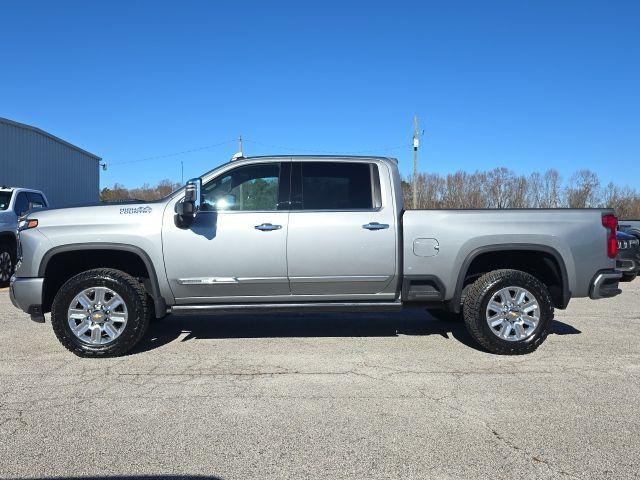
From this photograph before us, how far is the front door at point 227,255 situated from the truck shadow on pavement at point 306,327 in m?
0.97

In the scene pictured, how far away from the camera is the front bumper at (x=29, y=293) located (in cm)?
496

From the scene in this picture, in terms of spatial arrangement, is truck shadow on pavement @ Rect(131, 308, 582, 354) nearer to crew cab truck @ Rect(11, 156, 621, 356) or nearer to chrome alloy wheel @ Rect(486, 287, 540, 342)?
chrome alloy wheel @ Rect(486, 287, 540, 342)

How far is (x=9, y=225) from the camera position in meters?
9.98

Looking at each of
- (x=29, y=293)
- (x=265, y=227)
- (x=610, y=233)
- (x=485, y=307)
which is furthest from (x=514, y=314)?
(x=29, y=293)

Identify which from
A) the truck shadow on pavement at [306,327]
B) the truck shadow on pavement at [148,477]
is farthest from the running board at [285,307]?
the truck shadow on pavement at [148,477]

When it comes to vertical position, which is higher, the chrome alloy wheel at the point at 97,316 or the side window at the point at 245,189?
the side window at the point at 245,189

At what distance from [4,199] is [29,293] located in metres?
6.59

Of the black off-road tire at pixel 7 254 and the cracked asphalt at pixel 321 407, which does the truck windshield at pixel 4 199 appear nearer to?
the black off-road tire at pixel 7 254

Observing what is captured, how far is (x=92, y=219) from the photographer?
16.6 ft

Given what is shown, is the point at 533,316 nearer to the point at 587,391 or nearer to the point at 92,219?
the point at 587,391

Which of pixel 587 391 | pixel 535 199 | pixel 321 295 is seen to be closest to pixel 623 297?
pixel 587 391

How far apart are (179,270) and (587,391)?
3.77 m

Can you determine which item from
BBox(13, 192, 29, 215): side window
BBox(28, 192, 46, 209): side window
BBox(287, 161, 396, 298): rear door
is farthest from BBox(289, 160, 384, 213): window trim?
BBox(28, 192, 46, 209): side window

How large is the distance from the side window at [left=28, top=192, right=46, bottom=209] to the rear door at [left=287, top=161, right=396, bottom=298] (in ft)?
26.9
